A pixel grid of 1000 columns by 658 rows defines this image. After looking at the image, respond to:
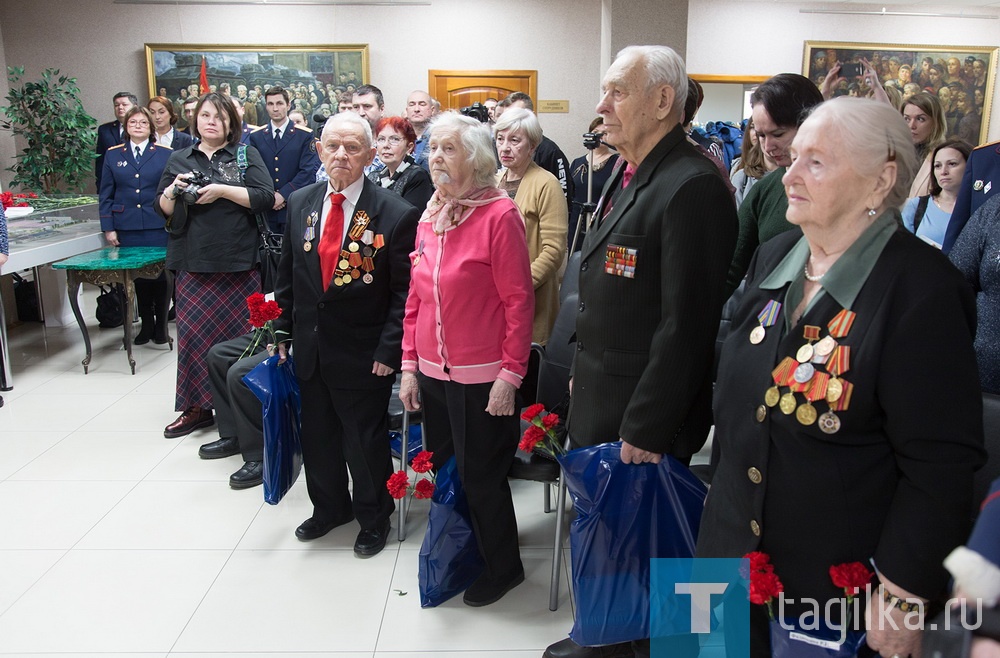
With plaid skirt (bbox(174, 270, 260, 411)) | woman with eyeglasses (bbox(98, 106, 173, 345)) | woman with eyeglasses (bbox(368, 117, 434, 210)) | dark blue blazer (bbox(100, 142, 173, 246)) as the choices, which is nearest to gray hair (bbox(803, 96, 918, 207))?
woman with eyeglasses (bbox(368, 117, 434, 210))

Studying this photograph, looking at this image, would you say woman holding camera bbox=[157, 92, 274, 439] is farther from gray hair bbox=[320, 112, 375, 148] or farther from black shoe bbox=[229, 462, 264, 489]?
gray hair bbox=[320, 112, 375, 148]

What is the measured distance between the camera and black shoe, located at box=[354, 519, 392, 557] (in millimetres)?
2928

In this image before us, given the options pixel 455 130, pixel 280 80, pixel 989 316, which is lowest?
pixel 989 316

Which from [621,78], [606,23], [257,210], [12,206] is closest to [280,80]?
[12,206]

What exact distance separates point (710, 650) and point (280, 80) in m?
8.26

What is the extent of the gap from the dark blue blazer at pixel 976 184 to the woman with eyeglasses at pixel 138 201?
496cm

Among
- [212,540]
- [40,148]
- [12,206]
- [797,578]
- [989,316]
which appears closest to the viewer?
[797,578]

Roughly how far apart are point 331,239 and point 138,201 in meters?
3.74

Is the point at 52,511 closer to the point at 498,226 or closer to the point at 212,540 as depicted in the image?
Answer: the point at 212,540

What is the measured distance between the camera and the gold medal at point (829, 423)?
1.32 metres

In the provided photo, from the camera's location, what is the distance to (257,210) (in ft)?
13.0

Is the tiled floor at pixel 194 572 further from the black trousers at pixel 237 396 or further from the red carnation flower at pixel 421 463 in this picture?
the red carnation flower at pixel 421 463

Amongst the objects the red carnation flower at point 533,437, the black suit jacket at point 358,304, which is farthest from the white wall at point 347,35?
the red carnation flower at point 533,437

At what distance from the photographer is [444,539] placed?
2.59 metres
